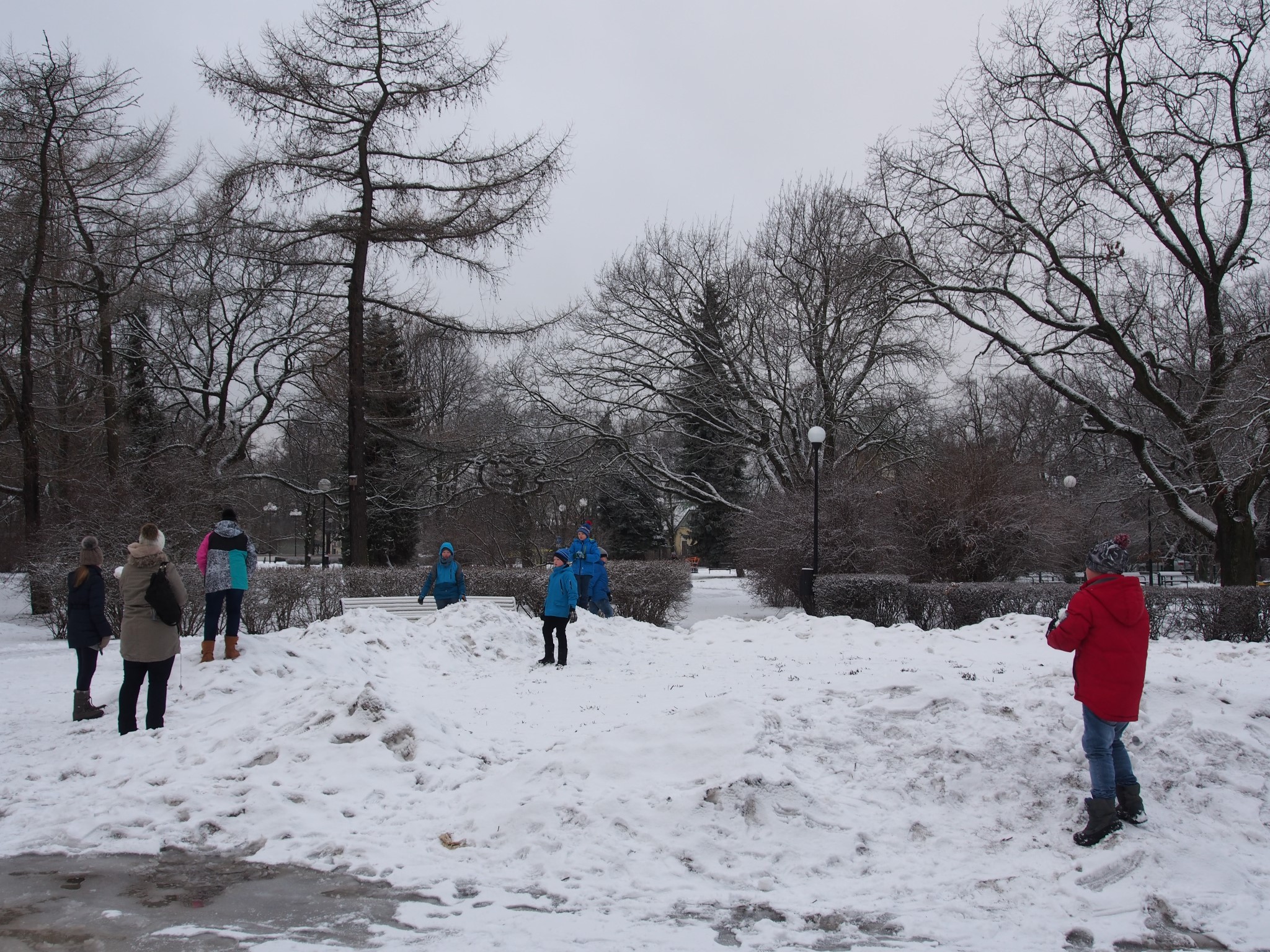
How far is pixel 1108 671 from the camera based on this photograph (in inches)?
190

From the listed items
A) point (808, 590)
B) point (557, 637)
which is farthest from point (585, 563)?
point (808, 590)

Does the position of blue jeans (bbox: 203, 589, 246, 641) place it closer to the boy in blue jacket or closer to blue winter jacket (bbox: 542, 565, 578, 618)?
blue winter jacket (bbox: 542, 565, 578, 618)

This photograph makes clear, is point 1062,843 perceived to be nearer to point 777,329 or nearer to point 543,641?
point 543,641

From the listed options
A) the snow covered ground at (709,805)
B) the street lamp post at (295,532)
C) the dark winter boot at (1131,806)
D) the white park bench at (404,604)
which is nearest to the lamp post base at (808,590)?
the white park bench at (404,604)

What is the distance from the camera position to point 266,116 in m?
18.2

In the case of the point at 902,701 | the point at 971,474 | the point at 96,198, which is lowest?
the point at 902,701

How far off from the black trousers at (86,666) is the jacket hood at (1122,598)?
770 centimetres

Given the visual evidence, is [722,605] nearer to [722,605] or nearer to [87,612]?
[722,605]

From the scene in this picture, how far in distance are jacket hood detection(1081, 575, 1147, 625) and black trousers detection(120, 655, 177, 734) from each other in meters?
6.54

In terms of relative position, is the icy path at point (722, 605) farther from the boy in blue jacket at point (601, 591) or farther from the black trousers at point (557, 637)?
the black trousers at point (557, 637)

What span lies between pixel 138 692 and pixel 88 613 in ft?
3.98

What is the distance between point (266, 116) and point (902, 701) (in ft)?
58.7

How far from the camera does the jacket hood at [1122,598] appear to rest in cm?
486

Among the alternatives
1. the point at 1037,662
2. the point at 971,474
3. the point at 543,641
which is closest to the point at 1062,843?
the point at 1037,662
